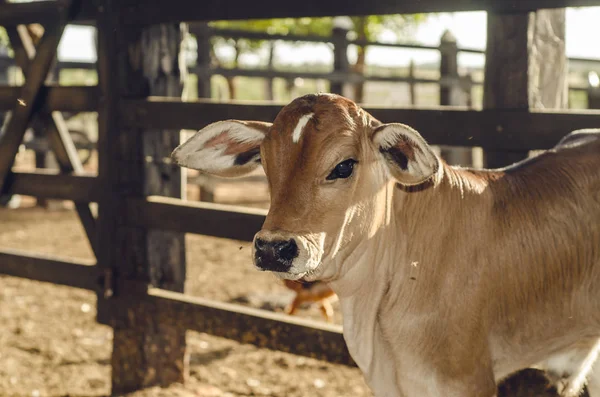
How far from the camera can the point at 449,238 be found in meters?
2.91

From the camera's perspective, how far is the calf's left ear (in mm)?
2625

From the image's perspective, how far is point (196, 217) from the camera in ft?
13.9

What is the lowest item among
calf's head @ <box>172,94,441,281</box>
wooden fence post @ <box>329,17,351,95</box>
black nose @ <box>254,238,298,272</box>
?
black nose @ <box>254,238,298,272</box>

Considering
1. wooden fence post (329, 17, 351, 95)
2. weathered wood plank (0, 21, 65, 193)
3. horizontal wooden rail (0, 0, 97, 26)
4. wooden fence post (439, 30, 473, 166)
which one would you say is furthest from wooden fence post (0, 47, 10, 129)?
weathered wood plank (0, 21, 65, 193)

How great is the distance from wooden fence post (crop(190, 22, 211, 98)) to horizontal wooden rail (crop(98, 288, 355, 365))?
19.4 feet

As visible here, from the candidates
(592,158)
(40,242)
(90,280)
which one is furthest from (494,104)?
(40,242)

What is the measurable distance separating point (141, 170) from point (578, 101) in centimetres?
3431

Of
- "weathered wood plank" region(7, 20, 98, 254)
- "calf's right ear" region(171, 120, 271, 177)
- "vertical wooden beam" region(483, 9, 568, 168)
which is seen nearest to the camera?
"calf's right ear" region(171, 120, 271, 177)

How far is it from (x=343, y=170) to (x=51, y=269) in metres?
2.84

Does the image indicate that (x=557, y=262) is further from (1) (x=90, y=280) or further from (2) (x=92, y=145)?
(2) (x=92, y=145)

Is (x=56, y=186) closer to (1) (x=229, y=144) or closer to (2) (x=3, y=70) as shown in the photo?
(1) (x=229, y=144)

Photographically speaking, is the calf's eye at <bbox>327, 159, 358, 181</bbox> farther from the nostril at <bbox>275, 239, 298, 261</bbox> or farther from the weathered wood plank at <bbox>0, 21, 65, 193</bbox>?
the weathered wood plank at <bbox>0, 21, 65, 193</bbox>

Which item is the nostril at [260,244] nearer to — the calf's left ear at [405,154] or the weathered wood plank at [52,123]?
the calf's left ear at [405,154]

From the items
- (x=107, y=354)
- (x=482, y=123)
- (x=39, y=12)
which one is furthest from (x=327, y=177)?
(x=107, y=354)
